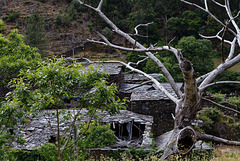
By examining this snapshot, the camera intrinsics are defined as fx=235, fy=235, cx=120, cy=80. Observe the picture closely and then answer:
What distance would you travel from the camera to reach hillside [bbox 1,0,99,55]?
44.5m

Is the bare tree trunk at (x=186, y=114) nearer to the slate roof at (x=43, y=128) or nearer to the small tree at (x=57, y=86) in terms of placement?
the small tree at (x=57, y=86)

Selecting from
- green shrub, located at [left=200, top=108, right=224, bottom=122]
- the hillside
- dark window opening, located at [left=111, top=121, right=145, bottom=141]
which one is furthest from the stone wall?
the hillside

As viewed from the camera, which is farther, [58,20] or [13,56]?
[58,20]

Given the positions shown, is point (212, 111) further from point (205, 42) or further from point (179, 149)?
point (205, 42)

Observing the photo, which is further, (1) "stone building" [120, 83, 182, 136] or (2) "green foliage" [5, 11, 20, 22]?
(2) "green foliage" [5, 11, 20, 22]

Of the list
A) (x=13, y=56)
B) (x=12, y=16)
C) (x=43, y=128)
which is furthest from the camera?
(x=12, y=16)

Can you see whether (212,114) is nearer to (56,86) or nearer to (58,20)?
(56,86)

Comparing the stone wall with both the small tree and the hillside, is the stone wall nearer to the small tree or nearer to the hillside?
the small tree

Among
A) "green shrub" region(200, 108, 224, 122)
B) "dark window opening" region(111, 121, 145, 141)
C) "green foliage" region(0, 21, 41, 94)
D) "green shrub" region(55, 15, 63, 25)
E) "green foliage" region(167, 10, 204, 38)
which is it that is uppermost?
"green shrub" region(55, 15, 63, 25)

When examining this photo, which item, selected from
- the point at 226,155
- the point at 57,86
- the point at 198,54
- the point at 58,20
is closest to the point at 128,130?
the point at 226,155

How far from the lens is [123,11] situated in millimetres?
51094

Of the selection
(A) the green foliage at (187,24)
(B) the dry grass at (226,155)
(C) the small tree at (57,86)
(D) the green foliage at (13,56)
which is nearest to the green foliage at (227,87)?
(A) the green foliage at (187,24)

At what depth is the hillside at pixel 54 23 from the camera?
146ft

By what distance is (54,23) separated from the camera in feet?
160
